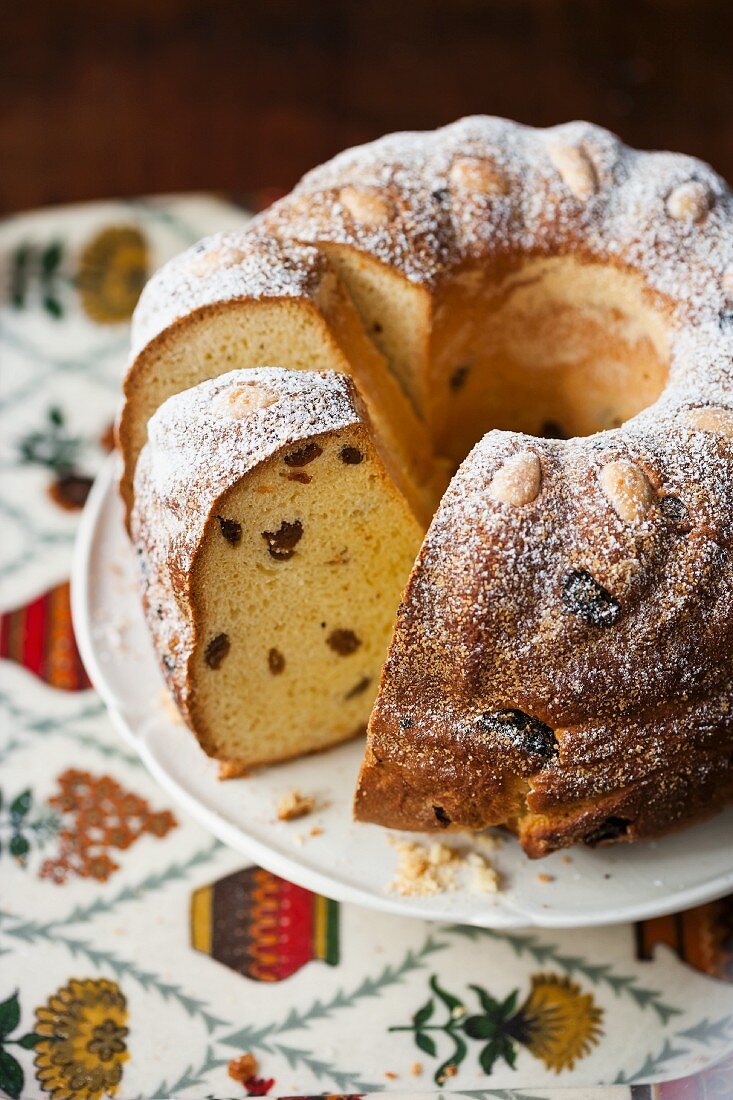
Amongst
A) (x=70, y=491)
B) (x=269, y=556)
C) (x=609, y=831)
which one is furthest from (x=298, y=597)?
(x=70, y=491)

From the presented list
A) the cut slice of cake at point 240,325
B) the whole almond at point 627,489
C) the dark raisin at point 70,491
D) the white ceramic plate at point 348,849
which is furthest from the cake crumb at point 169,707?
the whole almond at point 627,489

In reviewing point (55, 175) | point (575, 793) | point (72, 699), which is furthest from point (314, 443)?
point (55, 175)

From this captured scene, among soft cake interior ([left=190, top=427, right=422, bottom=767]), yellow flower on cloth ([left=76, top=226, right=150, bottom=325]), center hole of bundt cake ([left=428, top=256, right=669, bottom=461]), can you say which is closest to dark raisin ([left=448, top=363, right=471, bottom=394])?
center hole of bundt cake ([left=428, top=256, right=669, bottom=461])

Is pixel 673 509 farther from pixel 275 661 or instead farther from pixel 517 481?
pixel 275 661

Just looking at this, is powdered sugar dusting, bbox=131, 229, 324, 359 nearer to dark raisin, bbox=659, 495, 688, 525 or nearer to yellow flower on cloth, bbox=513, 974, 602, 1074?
dark raisin, bbox=659, 495, 688, 525

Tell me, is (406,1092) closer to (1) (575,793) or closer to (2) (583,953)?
(2) (583,953)

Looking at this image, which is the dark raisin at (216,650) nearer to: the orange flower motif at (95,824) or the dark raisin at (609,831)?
the orange flower motif at (95,824)
